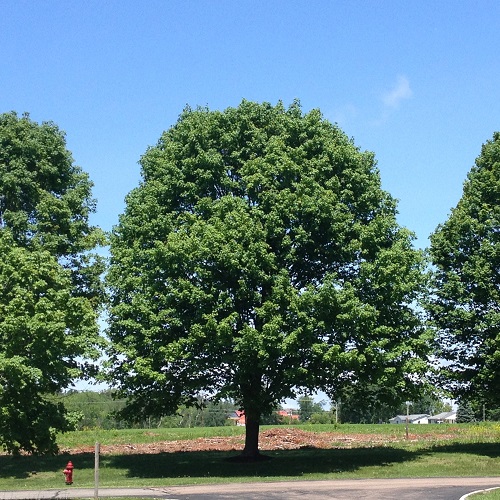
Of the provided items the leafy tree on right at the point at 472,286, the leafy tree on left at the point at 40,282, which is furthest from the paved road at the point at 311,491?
the leafy tree on right at the point at 472,286

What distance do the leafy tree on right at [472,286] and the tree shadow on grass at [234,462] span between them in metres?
3.75

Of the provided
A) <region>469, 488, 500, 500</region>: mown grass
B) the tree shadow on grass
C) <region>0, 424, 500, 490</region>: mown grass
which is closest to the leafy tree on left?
<region>0, 424, 500, 490</region>: mown grass

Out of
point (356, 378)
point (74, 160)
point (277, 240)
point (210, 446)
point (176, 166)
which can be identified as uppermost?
point (74, 160)

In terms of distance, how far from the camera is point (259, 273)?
27.6 metres

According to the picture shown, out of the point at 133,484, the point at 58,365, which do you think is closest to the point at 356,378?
the point at 133,484

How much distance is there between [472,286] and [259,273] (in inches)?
518

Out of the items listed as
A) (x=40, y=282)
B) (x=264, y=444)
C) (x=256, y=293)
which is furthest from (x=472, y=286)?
(x=40, y=282)

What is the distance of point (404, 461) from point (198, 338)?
11079 millimetres

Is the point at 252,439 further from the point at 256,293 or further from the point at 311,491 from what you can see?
the point at 311,491

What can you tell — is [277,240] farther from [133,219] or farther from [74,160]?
[74,160]

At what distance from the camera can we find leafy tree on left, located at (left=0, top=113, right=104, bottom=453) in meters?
25.7

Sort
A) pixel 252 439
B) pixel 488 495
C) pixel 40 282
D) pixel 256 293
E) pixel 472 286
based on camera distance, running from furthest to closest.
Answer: pixel 472 286 < pixel 252 439 < pixel 256 293 < pixel 40 282 < pixel 488 495

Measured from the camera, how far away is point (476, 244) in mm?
35594

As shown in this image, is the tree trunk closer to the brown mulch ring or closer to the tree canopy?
the tree canopy
